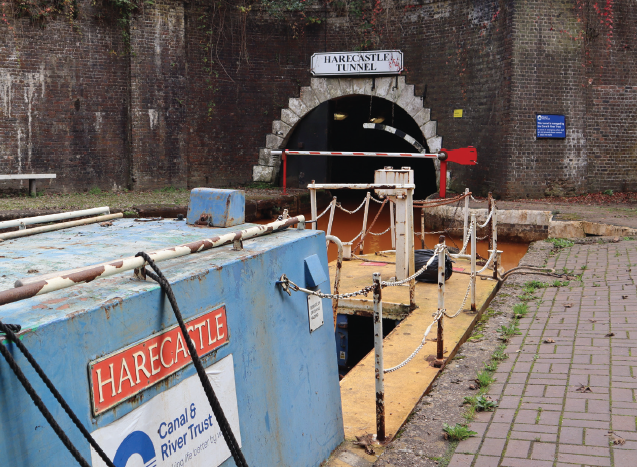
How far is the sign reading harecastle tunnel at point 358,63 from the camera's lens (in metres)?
14.1

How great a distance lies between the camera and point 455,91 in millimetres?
14023

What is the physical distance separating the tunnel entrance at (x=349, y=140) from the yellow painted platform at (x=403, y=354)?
9156 millimetres

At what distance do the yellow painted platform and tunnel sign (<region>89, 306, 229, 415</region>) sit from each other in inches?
63.7

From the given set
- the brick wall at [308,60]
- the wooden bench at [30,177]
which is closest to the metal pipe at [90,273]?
the wooden bench at [30,177]

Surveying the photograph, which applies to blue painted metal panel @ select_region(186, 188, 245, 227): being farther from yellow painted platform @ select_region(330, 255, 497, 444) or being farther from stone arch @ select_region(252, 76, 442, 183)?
stone arch @ select_region(252, 76, 442, 183)

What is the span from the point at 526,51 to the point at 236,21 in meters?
7.03

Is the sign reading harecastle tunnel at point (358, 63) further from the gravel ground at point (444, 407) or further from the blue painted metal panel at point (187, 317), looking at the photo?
the blue painted metal panel at point (187, 317)

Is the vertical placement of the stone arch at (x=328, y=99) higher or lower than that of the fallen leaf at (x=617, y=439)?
higher

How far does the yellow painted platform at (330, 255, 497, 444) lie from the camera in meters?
3.83

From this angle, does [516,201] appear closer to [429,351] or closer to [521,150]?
[521,150]

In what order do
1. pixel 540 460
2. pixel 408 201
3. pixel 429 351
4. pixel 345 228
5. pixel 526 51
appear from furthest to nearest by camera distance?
pixel 345 228
pixel 526 51
pixel 408 201
pixel 429 351
pixel 540 460

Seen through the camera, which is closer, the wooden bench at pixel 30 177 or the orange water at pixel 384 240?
the orange water at pixel 384 240

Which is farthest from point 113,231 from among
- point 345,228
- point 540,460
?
point 345,228

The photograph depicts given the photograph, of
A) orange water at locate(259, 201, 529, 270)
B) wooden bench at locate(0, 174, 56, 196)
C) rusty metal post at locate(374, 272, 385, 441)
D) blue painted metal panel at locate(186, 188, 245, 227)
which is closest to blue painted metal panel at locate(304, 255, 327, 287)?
rusty metal post at locate(374, 272, 385, 441)
